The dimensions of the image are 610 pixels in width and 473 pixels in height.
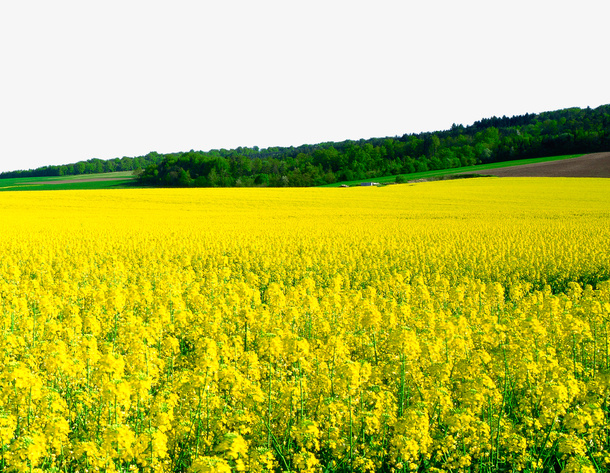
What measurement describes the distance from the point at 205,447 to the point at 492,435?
3199 mm

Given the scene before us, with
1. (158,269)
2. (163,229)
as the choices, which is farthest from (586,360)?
(163,229)

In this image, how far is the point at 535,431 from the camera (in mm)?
6137

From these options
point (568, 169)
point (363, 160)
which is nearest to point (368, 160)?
point (363, 160)

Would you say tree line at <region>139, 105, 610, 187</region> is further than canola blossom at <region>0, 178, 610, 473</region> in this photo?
Yes

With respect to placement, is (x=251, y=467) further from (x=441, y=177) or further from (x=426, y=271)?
(x=441, y=177)

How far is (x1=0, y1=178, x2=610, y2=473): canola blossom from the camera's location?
504cm

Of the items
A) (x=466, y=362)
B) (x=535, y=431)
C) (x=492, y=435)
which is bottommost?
(x=535, y=431)

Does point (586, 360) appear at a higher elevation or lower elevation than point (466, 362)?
lower

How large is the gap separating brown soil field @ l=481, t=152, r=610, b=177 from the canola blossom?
49.1 m

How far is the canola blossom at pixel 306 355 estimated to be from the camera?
16.5 feet

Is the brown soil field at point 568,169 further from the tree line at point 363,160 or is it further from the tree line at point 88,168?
the tree line at point 88,168

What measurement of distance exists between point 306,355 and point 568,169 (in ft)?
247

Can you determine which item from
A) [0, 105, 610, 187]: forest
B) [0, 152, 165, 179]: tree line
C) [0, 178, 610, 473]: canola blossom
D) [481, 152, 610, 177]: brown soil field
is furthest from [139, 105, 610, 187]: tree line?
[0, 178, 610, 473]: canola blossom

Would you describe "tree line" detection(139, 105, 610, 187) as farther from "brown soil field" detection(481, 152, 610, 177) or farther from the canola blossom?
the canola blossom
